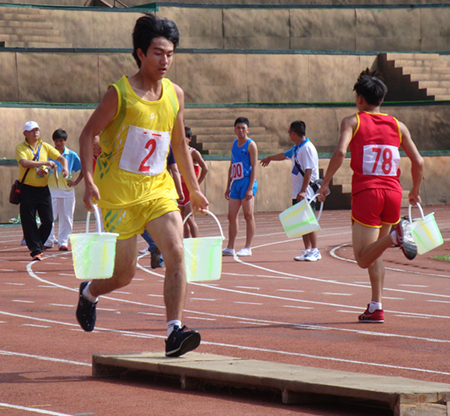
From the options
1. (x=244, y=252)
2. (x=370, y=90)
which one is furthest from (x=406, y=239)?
(x=244, y=252)

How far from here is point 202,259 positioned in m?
6.11

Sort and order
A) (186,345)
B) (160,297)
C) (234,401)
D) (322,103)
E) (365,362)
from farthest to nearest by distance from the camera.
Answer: (322,103) → (160,297) → (365,362) → (186,345) → (234,401)

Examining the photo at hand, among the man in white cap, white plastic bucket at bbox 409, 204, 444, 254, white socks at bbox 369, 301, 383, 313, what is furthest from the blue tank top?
white plastic bucket at bbox 409, 204, 444, 254

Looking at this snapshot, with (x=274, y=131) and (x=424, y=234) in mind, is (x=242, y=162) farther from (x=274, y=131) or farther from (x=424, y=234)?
(x=274, y=131)

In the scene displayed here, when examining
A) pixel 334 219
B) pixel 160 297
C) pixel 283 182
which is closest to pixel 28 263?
pixel 160 297

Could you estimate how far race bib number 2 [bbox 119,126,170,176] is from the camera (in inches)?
233

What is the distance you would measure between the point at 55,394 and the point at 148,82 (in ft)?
7.05

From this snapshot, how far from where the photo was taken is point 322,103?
95.1 ft

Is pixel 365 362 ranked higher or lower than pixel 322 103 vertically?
lower

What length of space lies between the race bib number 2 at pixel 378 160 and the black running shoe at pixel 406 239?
23.2 inches

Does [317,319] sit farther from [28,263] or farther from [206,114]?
[206,114]

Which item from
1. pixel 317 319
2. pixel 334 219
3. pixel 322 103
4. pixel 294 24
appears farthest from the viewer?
pixel 294 24

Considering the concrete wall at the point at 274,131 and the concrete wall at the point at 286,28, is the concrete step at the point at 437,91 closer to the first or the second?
the concrete wall at the point at 274,131

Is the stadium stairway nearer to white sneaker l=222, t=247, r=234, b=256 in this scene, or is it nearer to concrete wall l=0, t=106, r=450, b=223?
concrete wall l=0, t=106, r=450, b=223
